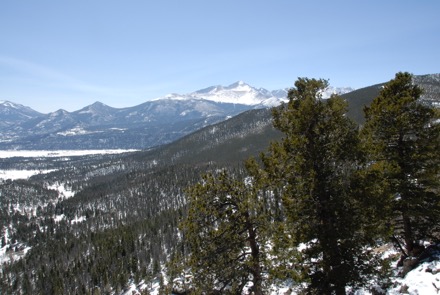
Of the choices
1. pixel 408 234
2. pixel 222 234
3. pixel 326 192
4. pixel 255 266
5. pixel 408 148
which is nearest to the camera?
pixel 326 192

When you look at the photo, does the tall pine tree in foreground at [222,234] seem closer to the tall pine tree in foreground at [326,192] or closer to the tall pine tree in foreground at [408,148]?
the tall pine tree in foreground at [326,192]

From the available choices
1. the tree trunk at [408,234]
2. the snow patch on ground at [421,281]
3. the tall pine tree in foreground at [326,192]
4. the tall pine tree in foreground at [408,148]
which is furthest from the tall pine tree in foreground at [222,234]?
the tree trunk at [408,234]

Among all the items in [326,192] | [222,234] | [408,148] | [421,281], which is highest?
[408,148]

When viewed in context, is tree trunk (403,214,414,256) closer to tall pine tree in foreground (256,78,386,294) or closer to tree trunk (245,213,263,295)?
tall pine tree in foreground (256,78,386,294)

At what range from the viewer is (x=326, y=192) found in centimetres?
1667

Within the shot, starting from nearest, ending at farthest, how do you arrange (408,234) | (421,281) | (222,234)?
(421,281) < (222,234) < (408,234)

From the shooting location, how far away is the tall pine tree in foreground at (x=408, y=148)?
21266 millimetres

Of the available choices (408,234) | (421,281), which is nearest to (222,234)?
(421,281)

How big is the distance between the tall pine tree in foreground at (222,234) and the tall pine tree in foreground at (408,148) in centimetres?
924

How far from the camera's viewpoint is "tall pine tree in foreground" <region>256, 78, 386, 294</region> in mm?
16234

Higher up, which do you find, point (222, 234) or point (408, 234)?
point (222, 234)

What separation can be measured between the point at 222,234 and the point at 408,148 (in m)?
13.9

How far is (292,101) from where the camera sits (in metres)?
17.9

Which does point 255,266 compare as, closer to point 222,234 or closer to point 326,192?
point 222,234
